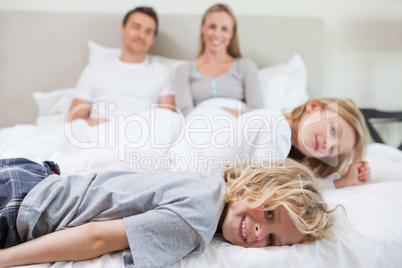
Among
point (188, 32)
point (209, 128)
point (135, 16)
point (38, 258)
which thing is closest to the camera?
point (38, 258)

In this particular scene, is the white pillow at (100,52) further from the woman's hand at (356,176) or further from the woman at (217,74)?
the woman's hand at (356,176)

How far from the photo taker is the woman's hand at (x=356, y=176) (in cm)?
129

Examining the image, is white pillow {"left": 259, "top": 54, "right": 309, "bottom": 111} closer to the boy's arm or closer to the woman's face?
the woman's face

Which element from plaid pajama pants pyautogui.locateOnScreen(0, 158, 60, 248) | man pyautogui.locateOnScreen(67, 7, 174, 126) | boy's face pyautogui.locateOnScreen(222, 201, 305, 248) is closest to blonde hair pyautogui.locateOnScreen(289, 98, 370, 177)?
boy's face pyautogui.locateOnScreen(222, 201, 305, 248)

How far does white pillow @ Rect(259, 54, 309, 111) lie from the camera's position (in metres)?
1.82

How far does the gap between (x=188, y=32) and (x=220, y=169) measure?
124 cm

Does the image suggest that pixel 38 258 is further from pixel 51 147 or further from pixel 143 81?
pixel 143 81

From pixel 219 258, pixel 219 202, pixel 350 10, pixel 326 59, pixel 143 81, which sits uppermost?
pixel 350 10

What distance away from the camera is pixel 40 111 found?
2014 millimetres

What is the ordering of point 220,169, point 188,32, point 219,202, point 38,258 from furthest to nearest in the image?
1. point 188,32
2. point 220,169
3. point 219,202
4. point 38,258

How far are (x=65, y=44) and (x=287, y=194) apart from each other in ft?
5.98

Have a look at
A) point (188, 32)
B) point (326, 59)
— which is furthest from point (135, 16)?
point (326, 59)

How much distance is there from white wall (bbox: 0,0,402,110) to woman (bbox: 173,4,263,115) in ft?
1.33

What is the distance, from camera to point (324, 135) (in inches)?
49.3
